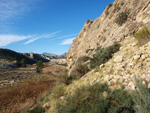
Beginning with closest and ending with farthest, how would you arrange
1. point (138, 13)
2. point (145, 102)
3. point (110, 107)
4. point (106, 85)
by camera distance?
point (145, 102) → point (110, 107) → point (106, 85) → point (138, 13)

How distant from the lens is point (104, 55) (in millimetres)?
7211

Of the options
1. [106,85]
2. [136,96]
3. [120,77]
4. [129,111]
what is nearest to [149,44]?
[120,77]

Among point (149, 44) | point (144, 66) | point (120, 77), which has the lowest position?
point (120, 77)

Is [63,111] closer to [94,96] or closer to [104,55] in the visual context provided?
[94,96]

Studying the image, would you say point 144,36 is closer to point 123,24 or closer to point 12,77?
point 123,24

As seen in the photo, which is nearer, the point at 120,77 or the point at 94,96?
the point at 94,96

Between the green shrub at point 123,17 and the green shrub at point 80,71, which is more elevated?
the green shrub at point 123,17

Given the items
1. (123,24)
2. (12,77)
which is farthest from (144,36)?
(12,77)

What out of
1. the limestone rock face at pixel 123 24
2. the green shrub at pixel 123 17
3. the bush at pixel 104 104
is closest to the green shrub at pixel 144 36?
the limestone rock face at pixel 123 24

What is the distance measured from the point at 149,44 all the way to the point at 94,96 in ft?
12.6

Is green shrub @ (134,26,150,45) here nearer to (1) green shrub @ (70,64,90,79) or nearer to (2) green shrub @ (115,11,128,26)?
(1) green shrub @ (70,64,90,79)

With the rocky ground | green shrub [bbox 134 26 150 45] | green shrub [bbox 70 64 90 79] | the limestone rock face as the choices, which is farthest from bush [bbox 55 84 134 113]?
the rocky ground

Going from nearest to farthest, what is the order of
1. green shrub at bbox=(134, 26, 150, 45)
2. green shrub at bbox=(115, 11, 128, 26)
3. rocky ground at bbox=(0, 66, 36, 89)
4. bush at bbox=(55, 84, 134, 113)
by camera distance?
bush at bbox=(55, 84, 134, 113), green shrub at bbox=(134, 26, 150, 45), green shrub at bbox=(115, 11, 128, 26), rocky ground at bbox=(0, 66, 36, 89)

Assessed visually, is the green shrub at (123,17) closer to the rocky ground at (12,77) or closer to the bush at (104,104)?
the bush at (104,104)
